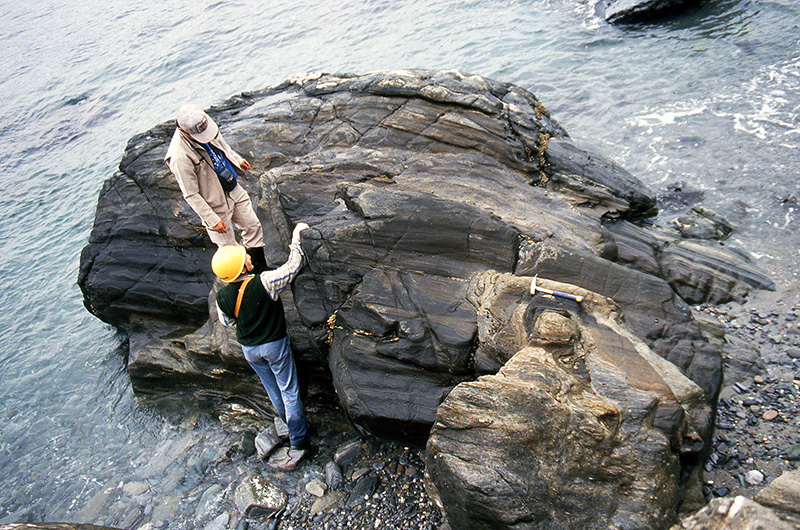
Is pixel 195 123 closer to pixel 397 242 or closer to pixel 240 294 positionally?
pixel 240 294

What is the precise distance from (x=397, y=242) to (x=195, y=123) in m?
4.05

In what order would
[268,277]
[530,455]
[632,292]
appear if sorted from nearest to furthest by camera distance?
[530,455] < [268,277] < [632,292]

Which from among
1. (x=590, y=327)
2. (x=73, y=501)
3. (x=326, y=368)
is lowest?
(x=73, y=501)

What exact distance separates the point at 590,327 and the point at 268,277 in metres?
5.08

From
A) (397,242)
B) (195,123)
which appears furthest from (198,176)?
(397,242)

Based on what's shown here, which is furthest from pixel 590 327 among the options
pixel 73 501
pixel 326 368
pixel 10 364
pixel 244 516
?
pixel 10 364

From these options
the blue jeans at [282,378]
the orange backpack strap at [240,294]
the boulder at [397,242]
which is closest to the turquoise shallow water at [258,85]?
the boulder at [397,242]

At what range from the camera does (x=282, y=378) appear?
9.45 metres

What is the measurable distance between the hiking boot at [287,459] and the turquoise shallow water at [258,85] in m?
1.71

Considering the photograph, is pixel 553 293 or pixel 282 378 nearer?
pixel 553 293

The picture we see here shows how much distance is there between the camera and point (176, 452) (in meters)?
11.0

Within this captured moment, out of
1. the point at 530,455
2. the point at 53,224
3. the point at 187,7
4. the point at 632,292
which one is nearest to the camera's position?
the point at 530,455

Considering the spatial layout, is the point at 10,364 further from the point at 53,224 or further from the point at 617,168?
the point at 617,168

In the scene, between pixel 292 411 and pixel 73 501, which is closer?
pixel 292 411
